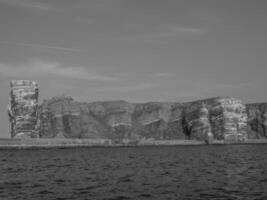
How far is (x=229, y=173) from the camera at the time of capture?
56.6 meters

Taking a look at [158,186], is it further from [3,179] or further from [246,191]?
[3,179]

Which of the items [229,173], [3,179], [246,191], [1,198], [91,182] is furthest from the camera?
[229,173]

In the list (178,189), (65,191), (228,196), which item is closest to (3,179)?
(65,191)

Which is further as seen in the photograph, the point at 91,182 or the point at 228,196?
the point at 91,182

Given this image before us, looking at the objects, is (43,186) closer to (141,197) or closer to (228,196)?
(141,197)

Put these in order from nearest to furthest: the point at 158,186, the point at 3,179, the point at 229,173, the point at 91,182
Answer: the point at 158,186, the point at 91,182, the point at 3,179, the point at 229,173

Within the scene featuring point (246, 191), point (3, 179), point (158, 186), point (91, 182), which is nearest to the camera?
point (246, 191)

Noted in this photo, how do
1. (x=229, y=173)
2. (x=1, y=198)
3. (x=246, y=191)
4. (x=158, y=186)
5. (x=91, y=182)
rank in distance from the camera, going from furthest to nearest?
(x=229, y=173) → (x=91, y=182) → (x=158, y=186) → (x=246, y=191) → (x=1, y=198)

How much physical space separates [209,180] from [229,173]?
29.7 ft

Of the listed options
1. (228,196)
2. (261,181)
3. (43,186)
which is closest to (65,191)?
(43,186)

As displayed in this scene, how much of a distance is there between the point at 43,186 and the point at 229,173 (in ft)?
85.3

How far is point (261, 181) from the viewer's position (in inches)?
1853

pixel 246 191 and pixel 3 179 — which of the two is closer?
pixel 246 191

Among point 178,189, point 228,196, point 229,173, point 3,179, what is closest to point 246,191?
point 228,196
